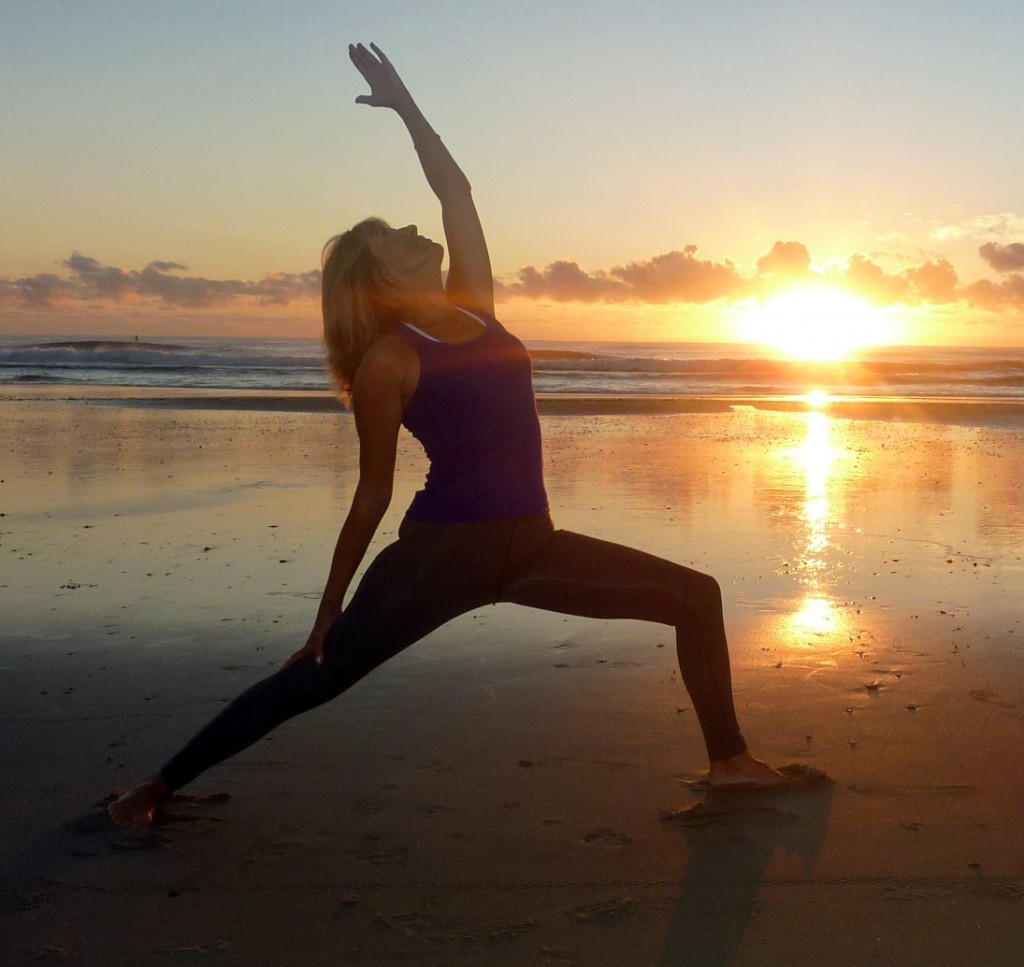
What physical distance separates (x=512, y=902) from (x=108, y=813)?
1.39 m

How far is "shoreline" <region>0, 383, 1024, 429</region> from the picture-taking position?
2317cm

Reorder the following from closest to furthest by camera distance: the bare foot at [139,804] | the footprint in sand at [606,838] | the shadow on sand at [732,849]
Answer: the shadow on sand at [732,849] → the footprint in sand at [606,838] → the bare foot at [139,804]

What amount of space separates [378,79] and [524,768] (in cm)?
239

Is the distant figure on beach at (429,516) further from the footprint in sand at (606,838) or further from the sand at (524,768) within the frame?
the footprint in sand at (606,838)

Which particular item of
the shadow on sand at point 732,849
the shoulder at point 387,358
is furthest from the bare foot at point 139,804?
the shadow on sand at point 732,849

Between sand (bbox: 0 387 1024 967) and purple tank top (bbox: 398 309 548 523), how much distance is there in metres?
1.00

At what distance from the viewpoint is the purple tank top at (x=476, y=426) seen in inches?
133

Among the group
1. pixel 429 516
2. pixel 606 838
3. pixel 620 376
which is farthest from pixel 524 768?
pixel 620 376

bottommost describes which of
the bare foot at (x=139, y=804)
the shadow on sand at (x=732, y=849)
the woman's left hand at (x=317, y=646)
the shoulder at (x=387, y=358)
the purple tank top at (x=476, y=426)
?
the shadow on sand at (x=732, y=849)

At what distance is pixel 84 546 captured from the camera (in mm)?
7859

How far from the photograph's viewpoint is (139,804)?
3656mm

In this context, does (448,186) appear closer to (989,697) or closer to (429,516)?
(429,516)

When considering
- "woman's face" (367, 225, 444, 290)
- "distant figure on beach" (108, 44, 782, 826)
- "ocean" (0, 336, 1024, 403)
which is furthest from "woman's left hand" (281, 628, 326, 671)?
"ocean" (0, 336, 1024, 403)

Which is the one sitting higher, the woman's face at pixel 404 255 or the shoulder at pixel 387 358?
the woman's face at pixel 404 255
